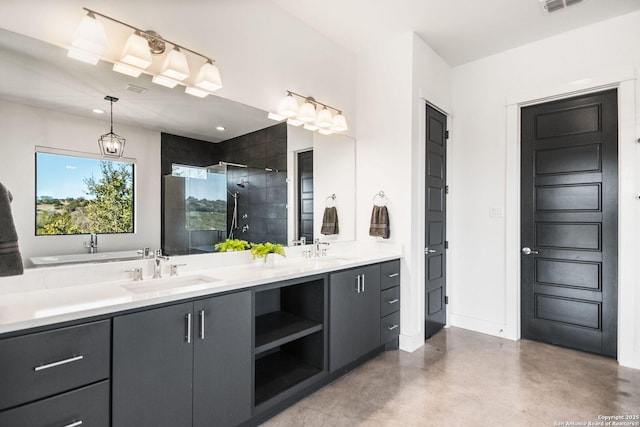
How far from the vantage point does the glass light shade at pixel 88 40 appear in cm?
163

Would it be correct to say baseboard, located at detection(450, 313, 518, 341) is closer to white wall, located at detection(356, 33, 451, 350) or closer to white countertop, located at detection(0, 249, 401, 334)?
white wall, located at detection(356, 33, 451, 350)

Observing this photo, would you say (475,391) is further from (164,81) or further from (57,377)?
(164,81)

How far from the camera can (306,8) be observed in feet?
8.66

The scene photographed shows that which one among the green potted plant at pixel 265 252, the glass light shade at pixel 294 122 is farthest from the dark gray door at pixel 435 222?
the green potted plant at pixel 265 252

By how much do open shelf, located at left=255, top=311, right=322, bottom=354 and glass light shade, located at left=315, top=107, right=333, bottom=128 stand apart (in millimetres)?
1632

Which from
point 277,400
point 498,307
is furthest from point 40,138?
point 498,307

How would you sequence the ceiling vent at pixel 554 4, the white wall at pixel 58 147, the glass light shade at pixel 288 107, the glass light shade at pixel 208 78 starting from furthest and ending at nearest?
the glass light shade at pixel 288 107
the ceiling vent at pixel 554 4
the glass light shade at pixel 208 78
the white wall at pixel 58 147

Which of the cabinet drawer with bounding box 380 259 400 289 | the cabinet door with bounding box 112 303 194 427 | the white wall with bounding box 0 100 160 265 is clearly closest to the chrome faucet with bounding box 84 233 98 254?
the white wall with bounding box 0 100 160 265

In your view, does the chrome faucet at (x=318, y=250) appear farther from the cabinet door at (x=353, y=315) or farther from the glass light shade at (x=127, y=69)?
the glass light shade at (x=127, y=69)

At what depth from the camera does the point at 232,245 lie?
7.95 ft

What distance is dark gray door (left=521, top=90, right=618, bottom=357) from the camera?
283cm

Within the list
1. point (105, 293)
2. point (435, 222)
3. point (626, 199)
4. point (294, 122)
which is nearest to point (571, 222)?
point (626, 199)

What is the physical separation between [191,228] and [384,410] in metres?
1.70

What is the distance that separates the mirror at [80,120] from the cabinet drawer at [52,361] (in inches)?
25.2
